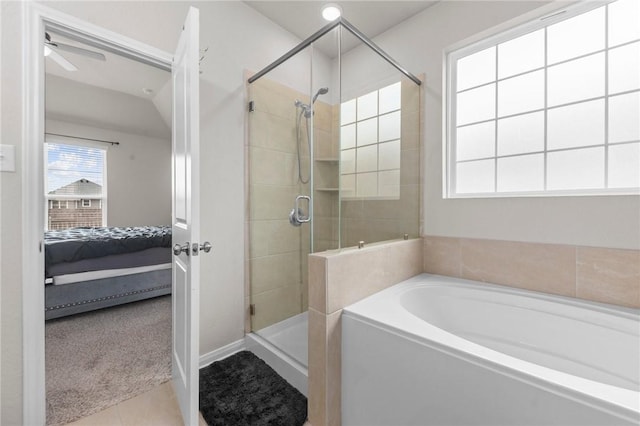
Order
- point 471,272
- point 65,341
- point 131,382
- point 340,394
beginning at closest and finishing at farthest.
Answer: point 340,394, point 131,382, point 471,272, point 65,341

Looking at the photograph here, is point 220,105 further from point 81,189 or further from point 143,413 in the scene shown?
point 81,189

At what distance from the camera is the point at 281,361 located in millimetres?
1729

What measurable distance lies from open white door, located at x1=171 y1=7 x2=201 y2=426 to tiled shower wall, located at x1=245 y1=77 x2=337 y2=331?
58 centimetres

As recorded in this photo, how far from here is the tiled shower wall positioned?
1930 mm

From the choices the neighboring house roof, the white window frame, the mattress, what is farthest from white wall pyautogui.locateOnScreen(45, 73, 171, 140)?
the mattress

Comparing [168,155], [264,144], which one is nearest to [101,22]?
[264,144]

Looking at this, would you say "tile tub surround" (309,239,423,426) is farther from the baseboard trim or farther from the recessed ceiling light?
the recessed ceiling light

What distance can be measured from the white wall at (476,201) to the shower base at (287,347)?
1.18 metres

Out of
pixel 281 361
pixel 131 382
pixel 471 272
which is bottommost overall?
pixel 131 382

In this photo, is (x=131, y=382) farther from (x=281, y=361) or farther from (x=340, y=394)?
(x=340, y=394)

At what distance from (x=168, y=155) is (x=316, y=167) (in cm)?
498

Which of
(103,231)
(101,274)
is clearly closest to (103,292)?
(101,274)

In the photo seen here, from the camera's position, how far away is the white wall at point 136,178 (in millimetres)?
4992

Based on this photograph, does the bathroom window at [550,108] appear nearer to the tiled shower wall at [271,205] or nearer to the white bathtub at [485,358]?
the white bathtub at [485,358]
